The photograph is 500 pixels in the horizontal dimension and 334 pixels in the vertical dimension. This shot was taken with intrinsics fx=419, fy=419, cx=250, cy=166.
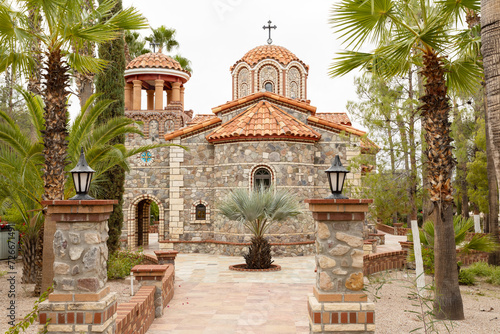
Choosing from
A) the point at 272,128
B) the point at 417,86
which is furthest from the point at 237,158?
the point at 417,86

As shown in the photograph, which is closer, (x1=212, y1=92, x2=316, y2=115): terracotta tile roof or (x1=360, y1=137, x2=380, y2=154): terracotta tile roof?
(x1=360, y1=137, x2=380, y2=154): terracotta tile roof

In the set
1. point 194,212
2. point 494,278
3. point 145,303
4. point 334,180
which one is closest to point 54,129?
point 145,303

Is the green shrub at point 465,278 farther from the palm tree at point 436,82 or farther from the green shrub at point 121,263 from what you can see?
the green shrub at point 121,263

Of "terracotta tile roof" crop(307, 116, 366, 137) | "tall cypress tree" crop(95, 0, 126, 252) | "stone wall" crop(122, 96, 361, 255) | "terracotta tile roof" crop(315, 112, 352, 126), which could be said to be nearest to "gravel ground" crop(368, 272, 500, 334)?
"stone wall" crop(122, 96, 361, 255)

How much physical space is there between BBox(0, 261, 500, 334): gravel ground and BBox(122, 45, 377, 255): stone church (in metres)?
6.86

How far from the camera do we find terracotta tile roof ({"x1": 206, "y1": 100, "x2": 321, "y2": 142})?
16844 mm

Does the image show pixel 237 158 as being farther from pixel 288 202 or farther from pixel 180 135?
pixel 288 202

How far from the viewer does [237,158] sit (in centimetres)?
1733

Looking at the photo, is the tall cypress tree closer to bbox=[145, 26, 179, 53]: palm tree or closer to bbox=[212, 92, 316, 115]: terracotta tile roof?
bbox=[212, 92, 316, 115]: terracotta tile roof

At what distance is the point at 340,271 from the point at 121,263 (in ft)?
27.3

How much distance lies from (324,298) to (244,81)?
1900 centimetres

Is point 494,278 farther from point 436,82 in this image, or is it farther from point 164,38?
point 164,38

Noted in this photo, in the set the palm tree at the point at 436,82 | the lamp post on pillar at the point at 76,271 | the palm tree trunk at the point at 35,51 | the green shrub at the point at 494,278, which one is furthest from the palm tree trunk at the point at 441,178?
the palm tree trunk at the point at 35,51

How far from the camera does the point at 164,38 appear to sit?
3047 cm
